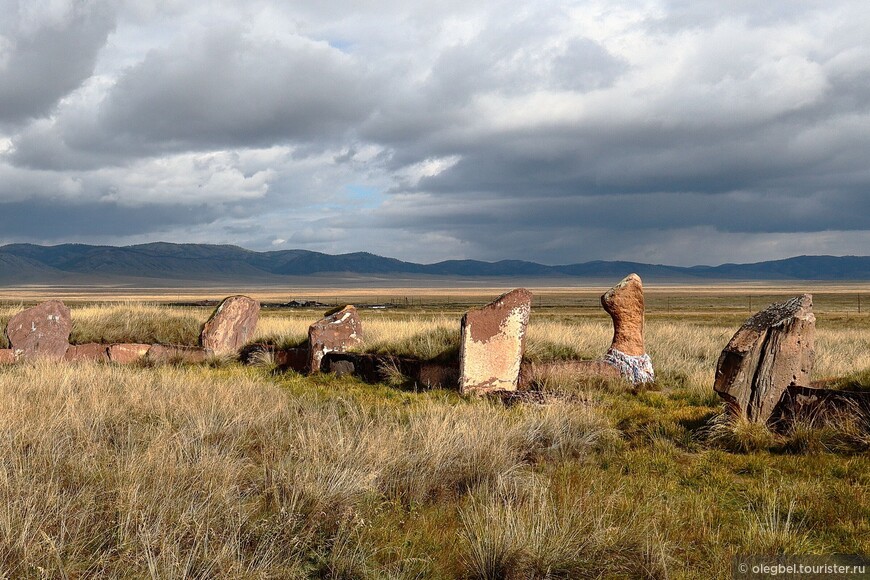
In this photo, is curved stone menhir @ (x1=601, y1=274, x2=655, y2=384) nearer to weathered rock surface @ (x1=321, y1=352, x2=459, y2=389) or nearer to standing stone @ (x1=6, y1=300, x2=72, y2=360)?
weathered rock surface @ (x1=321, y1=352, x2=459, y2=389)

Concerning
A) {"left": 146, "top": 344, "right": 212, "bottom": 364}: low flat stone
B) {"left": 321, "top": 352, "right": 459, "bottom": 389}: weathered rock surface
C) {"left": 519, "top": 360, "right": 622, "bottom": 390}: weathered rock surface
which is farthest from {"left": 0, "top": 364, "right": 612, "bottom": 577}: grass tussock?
{"left": 146, "top": 344, "right": 212, "bottom": 364}: low flat stone

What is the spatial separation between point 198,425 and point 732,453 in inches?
219

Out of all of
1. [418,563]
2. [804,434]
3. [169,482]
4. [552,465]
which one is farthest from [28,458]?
[804,434]

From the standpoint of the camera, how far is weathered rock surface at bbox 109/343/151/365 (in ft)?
49.0

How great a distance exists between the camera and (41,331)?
14.8 metres

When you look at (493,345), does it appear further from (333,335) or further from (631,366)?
(333,335)

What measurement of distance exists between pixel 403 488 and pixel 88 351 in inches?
473

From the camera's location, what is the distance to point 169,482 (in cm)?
A: 489

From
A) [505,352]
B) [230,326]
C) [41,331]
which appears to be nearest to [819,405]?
[505,352]

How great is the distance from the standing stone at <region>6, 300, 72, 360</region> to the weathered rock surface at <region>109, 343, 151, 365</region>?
1.03 m

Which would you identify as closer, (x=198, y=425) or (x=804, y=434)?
(x=198, y=425)

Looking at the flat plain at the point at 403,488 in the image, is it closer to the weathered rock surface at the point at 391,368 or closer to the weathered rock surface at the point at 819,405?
the weathered rock surface at the point at 819,405

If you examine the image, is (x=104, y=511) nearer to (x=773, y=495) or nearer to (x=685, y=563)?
(x=685, y=563)

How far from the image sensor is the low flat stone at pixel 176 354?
14.7 meters
